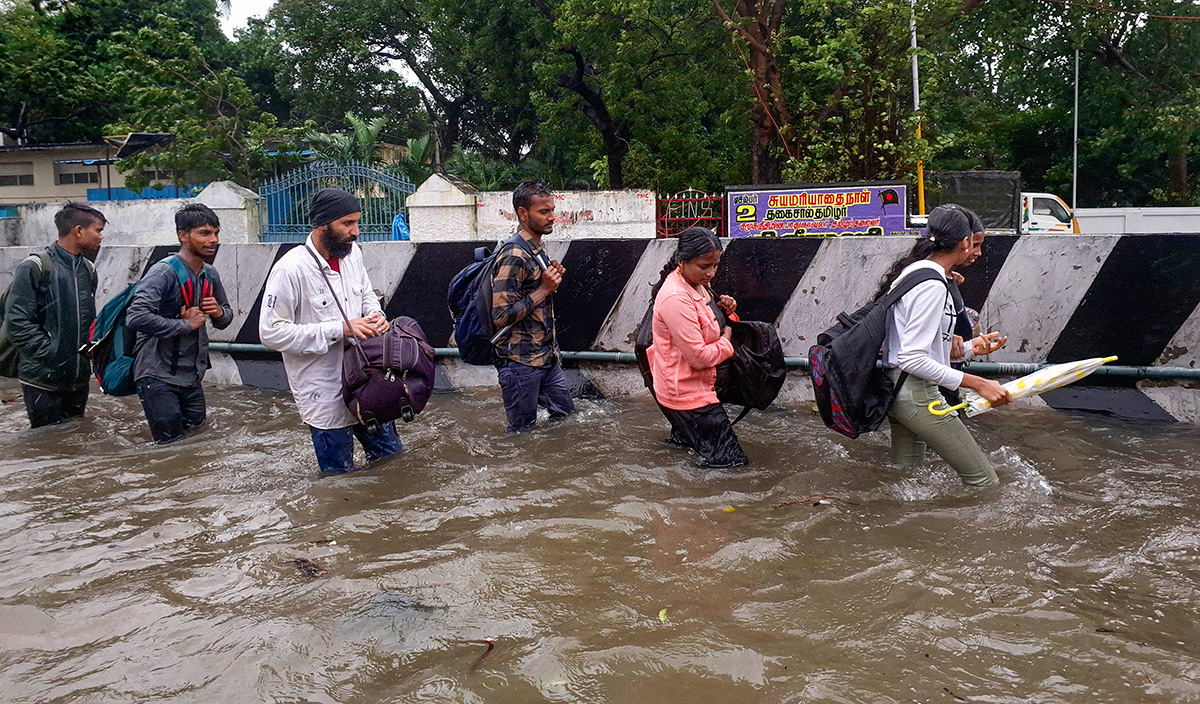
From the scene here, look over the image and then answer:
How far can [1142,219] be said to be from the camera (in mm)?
24594

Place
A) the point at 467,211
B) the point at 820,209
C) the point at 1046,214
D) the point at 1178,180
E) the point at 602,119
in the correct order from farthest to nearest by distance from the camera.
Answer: the point at 1178,180 < the point at 602,119 < the point at 1046,214 < the point at 467,211 < the point at 820,209

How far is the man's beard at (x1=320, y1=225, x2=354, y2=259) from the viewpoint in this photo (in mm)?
4773

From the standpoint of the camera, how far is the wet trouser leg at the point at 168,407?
574 centimetres

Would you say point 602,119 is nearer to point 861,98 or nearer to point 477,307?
point 861,98

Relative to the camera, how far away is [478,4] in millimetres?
28109

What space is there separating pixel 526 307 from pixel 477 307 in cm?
36

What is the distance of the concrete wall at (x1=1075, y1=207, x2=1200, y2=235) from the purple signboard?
49.7 feet

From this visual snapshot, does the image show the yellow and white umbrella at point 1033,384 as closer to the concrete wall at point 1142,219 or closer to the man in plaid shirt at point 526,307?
the man in plaid shirt at point 526,307

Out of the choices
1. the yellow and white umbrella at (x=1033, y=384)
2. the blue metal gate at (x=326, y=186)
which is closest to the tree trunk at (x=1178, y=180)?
the blue metal gate at (x=326, y=186)

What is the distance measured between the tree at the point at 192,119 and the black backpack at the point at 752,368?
17716 millimetres

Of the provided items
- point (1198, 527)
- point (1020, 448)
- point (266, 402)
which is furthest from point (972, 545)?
point (266, 402)

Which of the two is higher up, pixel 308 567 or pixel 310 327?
pixel 310 327

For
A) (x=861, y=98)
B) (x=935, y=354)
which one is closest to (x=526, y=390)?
(x=935, y=354)

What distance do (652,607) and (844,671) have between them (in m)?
0.76
